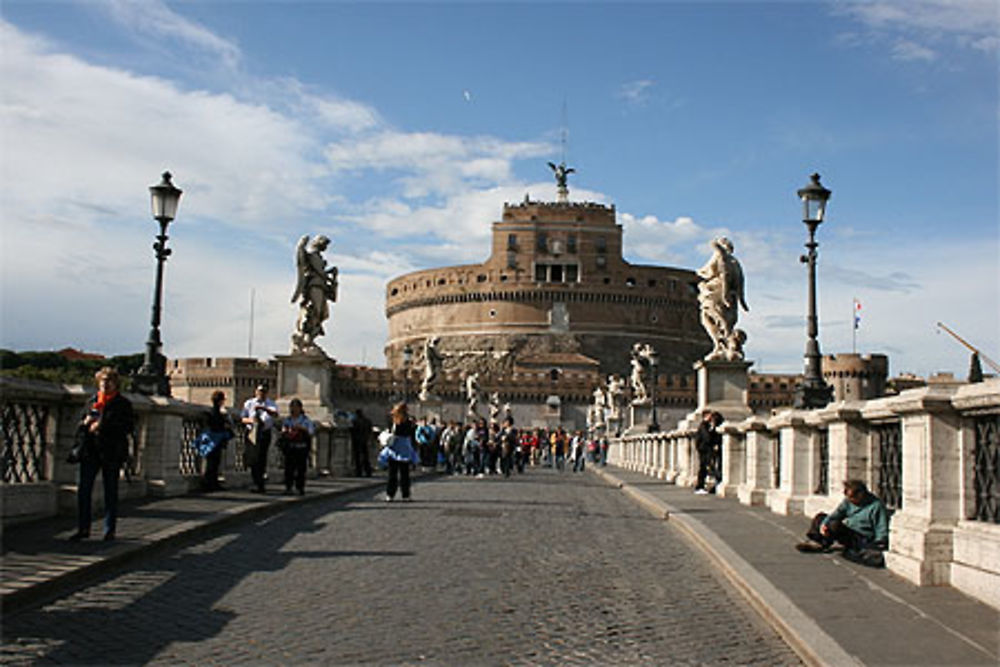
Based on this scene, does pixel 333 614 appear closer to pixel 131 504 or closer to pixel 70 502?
pixel 70 502

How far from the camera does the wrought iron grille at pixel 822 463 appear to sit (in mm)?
10914

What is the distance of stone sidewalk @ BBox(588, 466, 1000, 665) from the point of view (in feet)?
16.9

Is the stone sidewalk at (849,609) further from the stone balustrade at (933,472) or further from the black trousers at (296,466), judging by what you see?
the black trousers at (296,466)

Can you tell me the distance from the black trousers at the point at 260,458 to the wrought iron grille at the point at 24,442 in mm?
4551

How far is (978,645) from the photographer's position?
5.24 m

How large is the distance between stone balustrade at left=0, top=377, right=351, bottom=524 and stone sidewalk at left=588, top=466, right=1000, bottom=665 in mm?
5387

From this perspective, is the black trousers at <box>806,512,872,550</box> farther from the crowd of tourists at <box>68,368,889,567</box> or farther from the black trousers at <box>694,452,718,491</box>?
the black trousers at <box>694,452,718,491</box>

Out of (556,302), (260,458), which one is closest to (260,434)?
(260,458)

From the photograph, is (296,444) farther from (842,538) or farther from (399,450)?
(842,538)

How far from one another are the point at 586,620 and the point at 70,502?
547 cm

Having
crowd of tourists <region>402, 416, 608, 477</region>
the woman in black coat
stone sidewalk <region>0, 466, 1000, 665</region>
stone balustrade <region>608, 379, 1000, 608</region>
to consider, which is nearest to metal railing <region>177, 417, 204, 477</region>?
stone sidewalk <region>0, 466, 1000, 665</region>

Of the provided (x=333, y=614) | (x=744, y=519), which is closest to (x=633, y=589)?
(x=333, y=614)

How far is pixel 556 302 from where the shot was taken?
338ft

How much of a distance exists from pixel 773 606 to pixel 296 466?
946 cm
